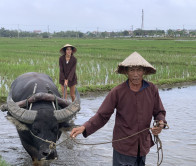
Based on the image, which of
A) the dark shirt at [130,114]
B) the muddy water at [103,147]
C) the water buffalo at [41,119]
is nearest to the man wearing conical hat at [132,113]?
the dark shirt at [130,114]

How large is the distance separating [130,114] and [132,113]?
2cm

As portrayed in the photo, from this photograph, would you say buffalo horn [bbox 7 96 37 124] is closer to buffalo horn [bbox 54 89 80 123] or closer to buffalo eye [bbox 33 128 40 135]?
buffalo eye [bbox 33 128 40 135]

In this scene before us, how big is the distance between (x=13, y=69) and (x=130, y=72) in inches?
365

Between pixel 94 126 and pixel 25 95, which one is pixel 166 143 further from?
pixel 94 126

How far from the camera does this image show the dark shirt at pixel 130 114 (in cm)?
258

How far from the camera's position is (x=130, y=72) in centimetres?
263

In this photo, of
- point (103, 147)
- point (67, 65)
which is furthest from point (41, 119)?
point (67, 65)

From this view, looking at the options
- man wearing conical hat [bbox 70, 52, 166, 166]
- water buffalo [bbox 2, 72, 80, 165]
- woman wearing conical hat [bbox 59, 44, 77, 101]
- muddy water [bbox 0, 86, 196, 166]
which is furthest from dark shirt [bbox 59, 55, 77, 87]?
man wearing conical hat [bbox 70, 52, 166, 166]

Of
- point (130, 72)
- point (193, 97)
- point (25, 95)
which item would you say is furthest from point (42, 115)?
point (193, 97)

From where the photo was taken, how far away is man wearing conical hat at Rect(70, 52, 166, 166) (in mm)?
2582

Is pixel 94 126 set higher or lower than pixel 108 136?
higher

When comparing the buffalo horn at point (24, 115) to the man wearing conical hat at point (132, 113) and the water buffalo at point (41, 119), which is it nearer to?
the water buffalo at point (41, 119)

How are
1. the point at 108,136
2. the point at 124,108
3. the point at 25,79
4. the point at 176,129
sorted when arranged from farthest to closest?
the point at 176,129
the point at 108,136
the point at 25,79
the point at 124,108

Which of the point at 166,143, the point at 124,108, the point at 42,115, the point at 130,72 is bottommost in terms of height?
the point at 166,143
